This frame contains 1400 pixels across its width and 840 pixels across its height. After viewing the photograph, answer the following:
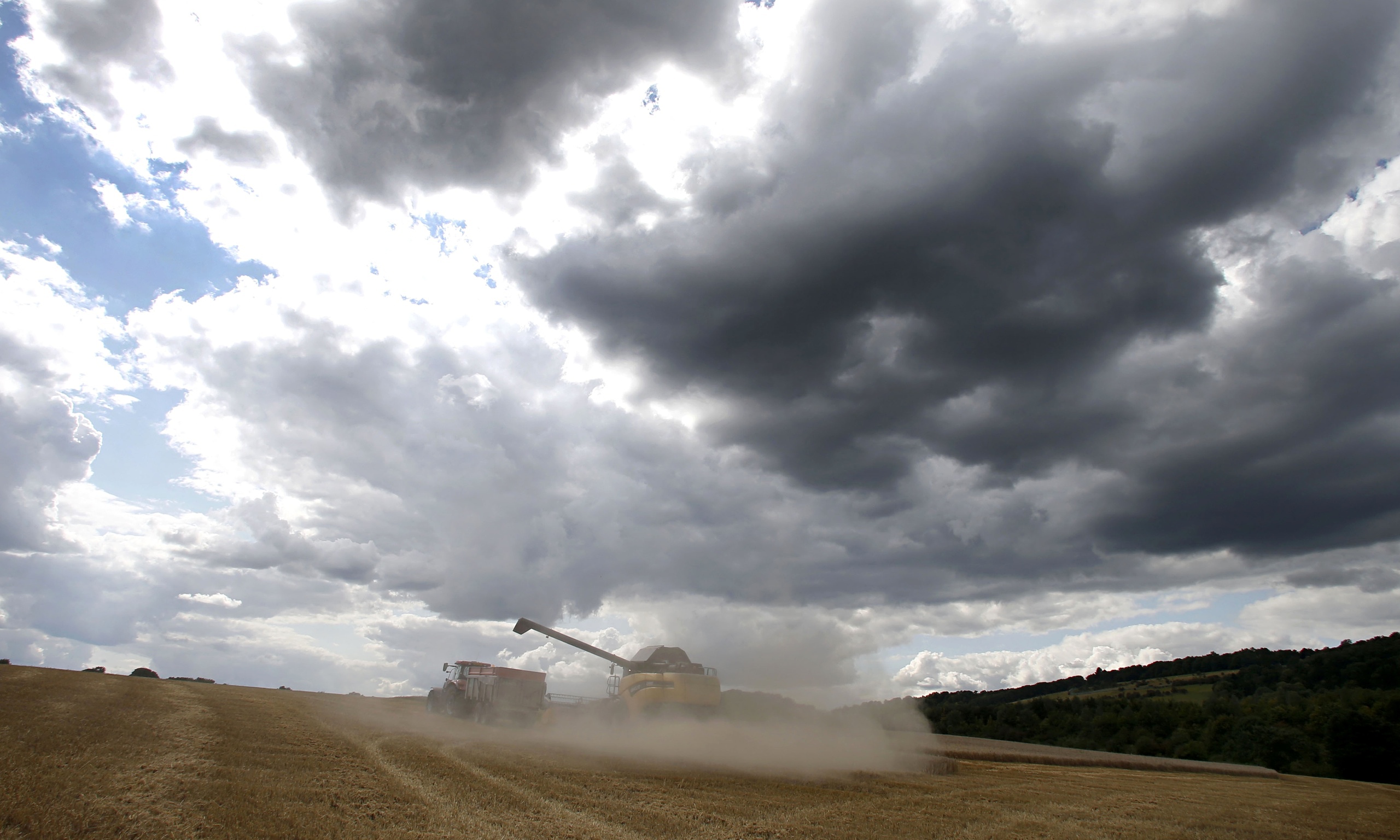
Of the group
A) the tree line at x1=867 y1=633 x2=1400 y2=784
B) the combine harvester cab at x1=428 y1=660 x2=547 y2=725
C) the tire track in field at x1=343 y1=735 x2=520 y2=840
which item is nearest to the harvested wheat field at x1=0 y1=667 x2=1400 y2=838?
the tire track in field at x1=343 y1=735 x2=520 y2=840

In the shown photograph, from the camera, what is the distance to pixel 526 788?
14820mm

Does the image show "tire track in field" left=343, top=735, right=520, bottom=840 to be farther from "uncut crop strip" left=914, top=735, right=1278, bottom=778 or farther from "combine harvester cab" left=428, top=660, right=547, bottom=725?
"uncut crop strip" left=914, top=735, right=1278, bottom=778

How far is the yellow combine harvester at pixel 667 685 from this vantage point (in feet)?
94.0

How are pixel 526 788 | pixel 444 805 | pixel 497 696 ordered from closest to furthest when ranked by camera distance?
pixel 444 805 < pixel 526 788 < pixel 497 696

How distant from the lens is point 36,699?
23531 mm

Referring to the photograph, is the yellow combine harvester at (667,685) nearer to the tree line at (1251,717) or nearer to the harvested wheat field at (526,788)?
the harvested wheat field at (526,788)

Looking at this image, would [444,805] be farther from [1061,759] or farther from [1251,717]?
[1251,717]

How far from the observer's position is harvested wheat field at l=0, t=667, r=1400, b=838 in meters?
11.1

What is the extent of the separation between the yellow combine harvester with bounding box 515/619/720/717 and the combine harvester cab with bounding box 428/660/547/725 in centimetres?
480

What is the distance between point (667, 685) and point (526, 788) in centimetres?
1453

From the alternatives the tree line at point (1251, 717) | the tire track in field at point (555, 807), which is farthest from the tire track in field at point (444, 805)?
the tree line at point (1251, 717)

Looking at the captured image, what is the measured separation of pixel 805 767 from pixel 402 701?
5110cm

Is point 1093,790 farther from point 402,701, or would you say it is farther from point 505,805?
point 402,701

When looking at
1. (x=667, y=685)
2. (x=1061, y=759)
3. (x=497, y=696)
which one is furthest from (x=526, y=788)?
(x=1061, y=759)
